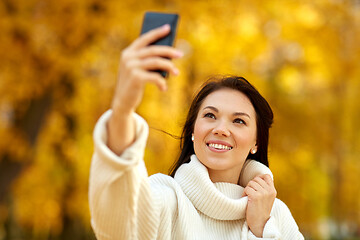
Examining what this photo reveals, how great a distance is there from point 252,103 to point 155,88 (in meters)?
7.15

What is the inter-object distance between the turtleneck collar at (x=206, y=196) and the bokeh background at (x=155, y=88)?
111 cm

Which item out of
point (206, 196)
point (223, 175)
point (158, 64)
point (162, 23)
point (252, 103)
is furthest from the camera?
point (252, 103)

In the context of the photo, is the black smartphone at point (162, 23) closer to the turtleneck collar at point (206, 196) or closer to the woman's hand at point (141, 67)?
the woman's hand at point (141, 67)

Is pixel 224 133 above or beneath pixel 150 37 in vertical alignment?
beneath

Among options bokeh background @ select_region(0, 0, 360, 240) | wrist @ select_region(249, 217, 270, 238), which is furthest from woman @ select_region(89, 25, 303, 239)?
bokeh background @ select_region(0, 0, 360, 240)

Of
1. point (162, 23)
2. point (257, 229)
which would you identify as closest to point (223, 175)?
point (257, 229)

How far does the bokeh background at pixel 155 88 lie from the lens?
7137mm

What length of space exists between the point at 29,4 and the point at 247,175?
5.00 metres

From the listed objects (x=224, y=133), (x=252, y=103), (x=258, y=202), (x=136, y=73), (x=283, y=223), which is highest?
(x=136, y=73)

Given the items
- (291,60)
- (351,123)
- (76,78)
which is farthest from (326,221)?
(76,78)

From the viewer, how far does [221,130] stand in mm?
2639

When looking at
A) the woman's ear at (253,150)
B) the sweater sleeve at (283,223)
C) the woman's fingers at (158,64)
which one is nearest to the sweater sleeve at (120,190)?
the woman's fingers at (158,64)

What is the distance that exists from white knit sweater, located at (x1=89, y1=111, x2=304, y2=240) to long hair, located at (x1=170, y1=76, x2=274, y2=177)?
16cm

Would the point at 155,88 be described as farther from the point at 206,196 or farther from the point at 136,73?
the point at 136,73
